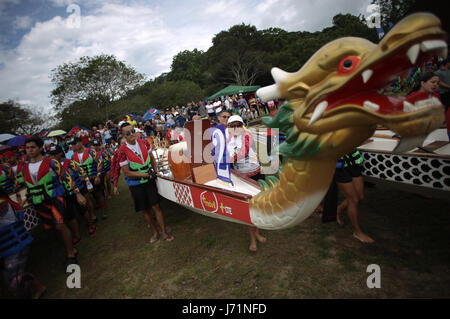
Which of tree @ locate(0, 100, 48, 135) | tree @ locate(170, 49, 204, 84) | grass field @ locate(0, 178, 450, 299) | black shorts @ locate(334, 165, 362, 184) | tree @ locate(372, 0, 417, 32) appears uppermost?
tree @ locate(170, 49, 204, 84)

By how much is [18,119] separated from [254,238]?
30155 mm

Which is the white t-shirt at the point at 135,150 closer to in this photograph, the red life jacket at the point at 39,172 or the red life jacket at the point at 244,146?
the red life jacket at the point at 39,172

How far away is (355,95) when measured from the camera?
1209 mm

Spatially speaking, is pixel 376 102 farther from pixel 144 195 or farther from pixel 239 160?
pixel 144 195

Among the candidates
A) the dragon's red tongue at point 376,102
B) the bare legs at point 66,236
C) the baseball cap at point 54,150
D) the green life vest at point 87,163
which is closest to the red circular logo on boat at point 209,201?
the dragon's red tongue at point 376,102

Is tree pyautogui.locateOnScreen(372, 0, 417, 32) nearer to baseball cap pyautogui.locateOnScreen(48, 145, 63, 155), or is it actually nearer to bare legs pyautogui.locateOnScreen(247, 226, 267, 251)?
bare legs pyautogui.locateOnScreen(247, 226, 267, 251)

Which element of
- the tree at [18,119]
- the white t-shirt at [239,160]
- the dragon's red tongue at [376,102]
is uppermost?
the tree at [18,119]

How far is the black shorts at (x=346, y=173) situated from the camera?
2.73 m

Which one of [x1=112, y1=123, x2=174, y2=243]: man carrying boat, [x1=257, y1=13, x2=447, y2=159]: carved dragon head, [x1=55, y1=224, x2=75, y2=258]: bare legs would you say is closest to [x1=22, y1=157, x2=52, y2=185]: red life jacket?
[x1=55, y1=224, x2=75, y2=258]: bare legs

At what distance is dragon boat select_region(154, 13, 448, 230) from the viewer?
98 cm

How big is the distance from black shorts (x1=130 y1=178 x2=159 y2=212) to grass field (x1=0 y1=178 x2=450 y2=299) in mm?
731

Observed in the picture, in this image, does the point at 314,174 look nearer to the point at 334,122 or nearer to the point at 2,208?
the point at 334,122

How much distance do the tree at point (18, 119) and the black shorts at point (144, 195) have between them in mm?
25604
